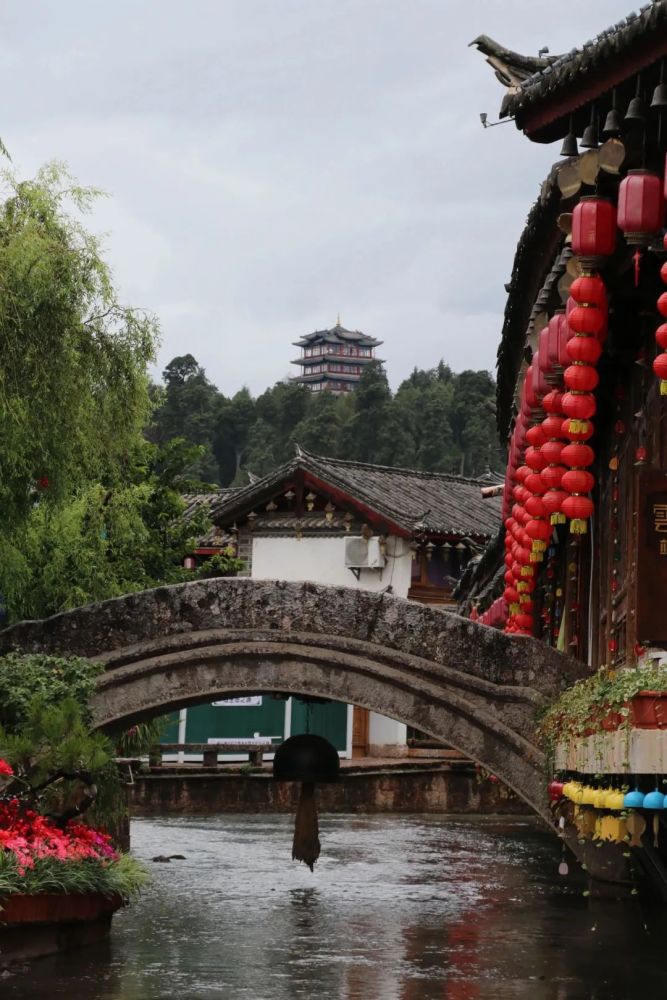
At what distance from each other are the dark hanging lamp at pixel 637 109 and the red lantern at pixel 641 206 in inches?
14.8

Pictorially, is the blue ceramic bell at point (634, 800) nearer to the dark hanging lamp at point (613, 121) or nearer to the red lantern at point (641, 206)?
the red lantern at point (641, 206)

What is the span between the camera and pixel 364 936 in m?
12.0

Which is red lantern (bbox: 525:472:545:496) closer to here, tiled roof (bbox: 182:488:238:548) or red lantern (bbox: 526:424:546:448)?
red lantern (bbox: 526:424:546:448)

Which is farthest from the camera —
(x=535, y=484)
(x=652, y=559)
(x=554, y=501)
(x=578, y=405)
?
(x=535, y=484)

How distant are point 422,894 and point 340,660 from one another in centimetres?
281

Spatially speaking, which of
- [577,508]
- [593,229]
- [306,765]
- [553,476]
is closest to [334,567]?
[306,765]

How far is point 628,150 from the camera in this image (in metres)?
10.2

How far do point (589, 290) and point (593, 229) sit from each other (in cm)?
44

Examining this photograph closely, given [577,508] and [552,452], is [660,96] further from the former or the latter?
[552,452]

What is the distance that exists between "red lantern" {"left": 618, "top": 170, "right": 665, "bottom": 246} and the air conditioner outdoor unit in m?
26.4

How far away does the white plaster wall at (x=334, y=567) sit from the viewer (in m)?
35.6

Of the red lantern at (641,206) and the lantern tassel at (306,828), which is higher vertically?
the red lantern at (641,206)

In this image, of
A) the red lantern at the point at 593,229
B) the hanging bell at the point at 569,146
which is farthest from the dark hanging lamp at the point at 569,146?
the red lantern at the point at 593,229

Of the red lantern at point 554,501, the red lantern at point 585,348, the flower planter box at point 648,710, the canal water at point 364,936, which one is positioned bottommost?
the canal water at point 364,936
